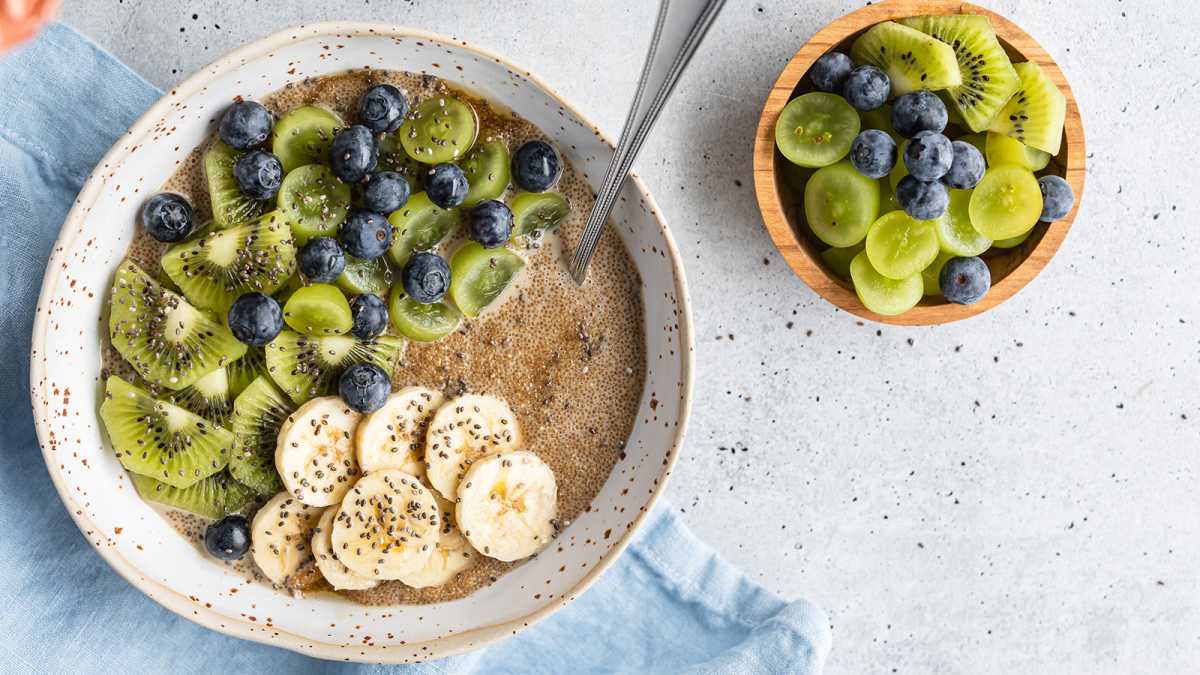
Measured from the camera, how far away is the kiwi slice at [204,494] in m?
1.52

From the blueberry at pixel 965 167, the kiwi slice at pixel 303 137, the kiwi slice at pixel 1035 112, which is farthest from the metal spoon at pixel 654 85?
Result: the kiwi slice at pixel 1035 112

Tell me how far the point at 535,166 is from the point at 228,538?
0.74 meters

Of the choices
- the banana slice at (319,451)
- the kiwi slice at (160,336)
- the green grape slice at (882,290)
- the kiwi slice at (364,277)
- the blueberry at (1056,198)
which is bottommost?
the banana slice at (319,451)

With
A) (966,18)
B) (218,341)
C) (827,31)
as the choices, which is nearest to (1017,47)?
(966,18)

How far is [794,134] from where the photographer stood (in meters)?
1.54

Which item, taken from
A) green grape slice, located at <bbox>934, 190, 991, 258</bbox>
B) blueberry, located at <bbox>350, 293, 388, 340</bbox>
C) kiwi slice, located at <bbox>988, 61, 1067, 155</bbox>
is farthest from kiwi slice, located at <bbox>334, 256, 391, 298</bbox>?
kiwi slice, located at <bbox>988, 61, 1067, 155</bbox>

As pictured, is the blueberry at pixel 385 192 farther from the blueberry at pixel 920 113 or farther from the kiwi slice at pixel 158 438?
the blueberry at pixel 920 113

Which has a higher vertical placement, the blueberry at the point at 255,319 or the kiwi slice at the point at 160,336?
the blueberry at the point at 255,319

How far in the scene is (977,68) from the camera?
153 centimetres

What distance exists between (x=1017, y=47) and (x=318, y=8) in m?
1.12

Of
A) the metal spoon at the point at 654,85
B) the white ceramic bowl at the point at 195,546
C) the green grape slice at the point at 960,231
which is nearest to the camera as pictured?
the metal spoon at the point at 654,85

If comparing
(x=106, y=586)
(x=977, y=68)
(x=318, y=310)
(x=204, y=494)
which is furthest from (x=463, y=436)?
(x=977, y=68)

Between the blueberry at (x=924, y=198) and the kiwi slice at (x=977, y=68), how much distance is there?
0.13 meters

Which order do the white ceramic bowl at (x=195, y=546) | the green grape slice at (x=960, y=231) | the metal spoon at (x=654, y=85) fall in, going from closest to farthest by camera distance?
the metal spoon at (x=654, y=85)
the white ceramic bowl at (x=195, y=546)
the green grape slice at (x=960, y=231)
